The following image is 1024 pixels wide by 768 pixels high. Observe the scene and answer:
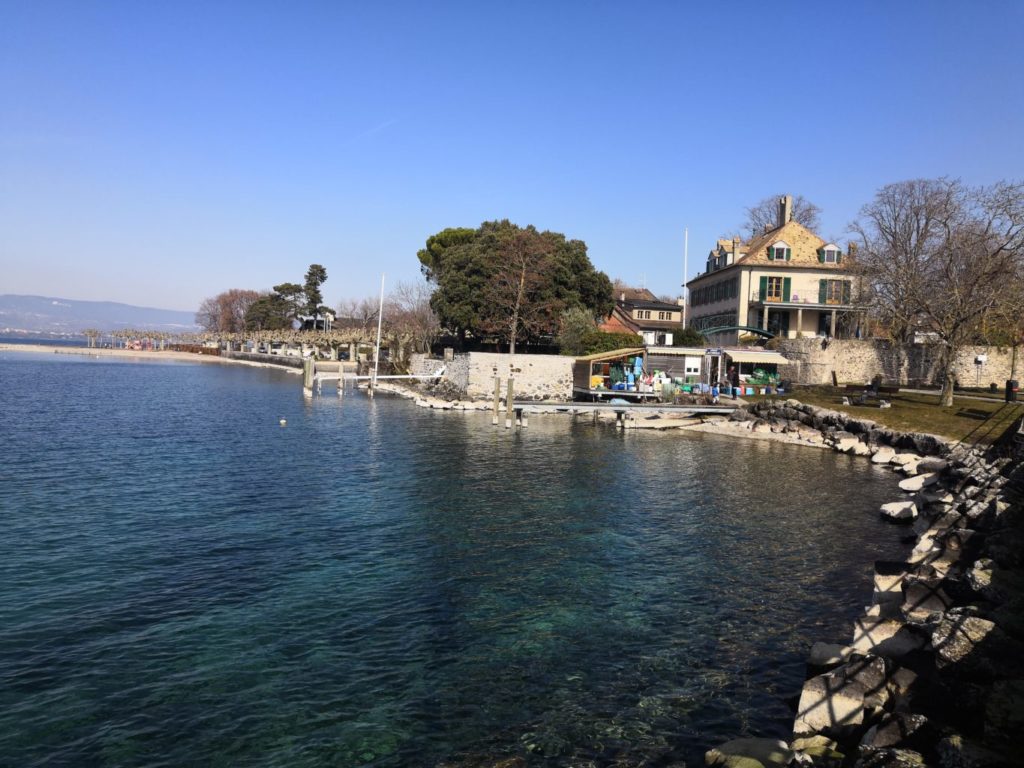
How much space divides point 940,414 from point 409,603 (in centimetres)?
3394

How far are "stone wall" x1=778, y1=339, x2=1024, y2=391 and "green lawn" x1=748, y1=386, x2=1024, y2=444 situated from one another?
7.05 m

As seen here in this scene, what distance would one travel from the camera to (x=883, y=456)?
105 ft

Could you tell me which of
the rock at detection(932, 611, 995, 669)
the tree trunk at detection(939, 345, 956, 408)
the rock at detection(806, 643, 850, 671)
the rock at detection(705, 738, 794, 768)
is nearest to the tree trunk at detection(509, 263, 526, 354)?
the tree trunk at detection(939, 345, 956, 408)

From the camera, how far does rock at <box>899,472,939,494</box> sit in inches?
1010

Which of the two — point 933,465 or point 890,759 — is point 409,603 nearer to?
point 890,759

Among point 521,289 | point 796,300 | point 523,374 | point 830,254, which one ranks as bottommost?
point 523,374

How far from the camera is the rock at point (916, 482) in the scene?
25.7 metres

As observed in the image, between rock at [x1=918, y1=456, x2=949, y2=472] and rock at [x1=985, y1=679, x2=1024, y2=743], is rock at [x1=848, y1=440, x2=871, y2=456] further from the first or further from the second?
rock at [x1=985, y1=679, x2=1024, y2=743]

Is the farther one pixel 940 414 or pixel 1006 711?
pixel 940 414

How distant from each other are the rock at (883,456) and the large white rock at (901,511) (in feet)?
35.6

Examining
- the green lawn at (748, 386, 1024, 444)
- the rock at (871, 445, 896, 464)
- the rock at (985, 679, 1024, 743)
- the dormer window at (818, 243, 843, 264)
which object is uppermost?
the dormer window at (818, 243, 843, 264)

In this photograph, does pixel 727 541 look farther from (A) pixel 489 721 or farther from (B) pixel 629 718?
(A) pixel 489 721

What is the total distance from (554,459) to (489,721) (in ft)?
71.9

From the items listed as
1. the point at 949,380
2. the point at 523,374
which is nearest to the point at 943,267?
the point at 949,380
